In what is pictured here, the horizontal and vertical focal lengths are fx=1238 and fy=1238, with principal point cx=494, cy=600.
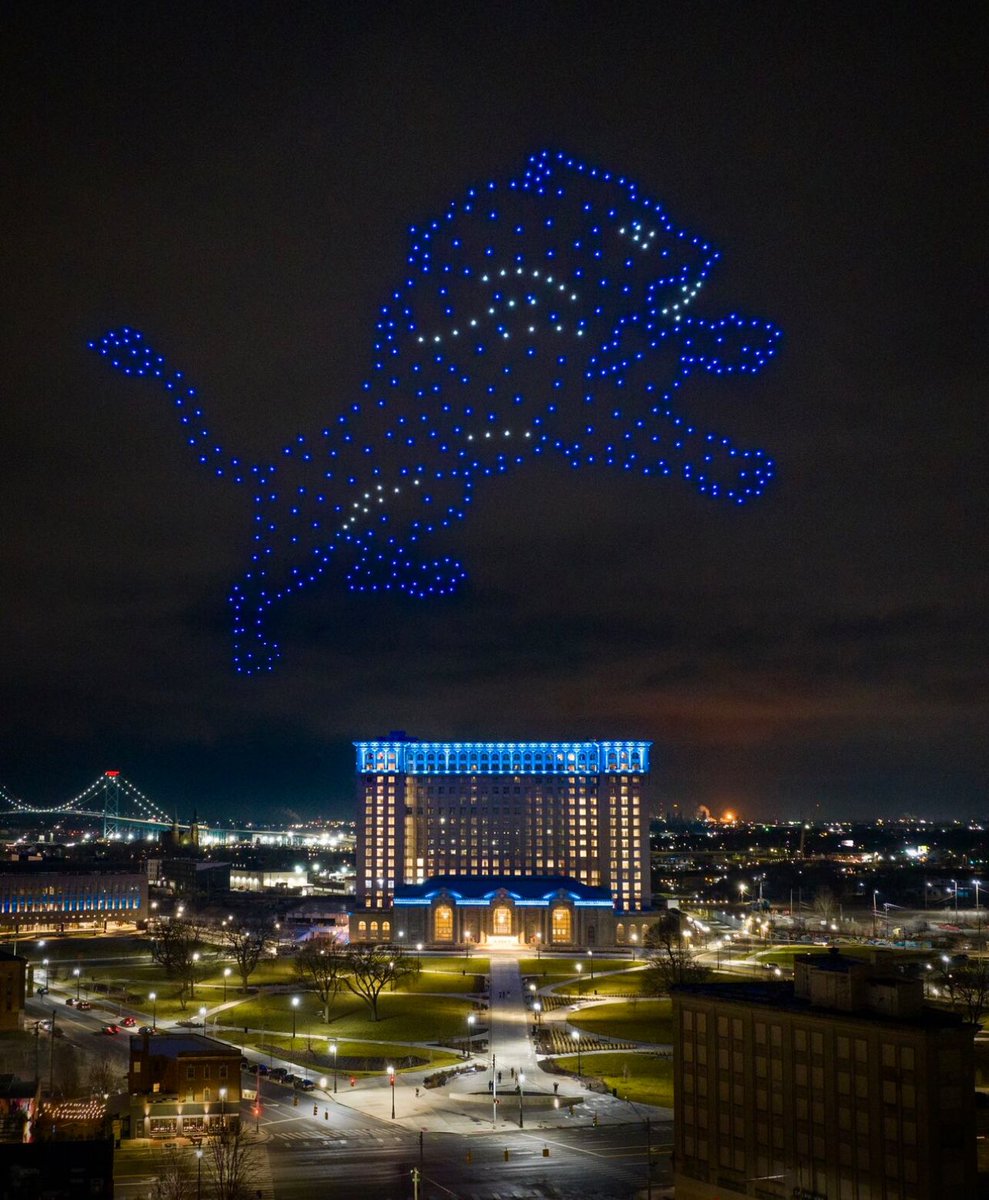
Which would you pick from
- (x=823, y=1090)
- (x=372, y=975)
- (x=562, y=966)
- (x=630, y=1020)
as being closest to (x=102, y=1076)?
(x=372, y=975)

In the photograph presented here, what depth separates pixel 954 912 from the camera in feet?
564

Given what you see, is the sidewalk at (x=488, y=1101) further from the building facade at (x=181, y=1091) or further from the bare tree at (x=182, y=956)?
the bare tree at (x=182, y=956)

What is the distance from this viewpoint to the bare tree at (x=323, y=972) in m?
90.7

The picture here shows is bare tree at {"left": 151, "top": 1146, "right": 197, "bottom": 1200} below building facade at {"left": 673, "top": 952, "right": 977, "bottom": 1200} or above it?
below

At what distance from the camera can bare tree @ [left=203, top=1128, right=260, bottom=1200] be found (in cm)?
4206

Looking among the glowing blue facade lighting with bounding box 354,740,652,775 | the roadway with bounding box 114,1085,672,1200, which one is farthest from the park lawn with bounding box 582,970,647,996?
the roadway with bounding box 114,1085,672,1200

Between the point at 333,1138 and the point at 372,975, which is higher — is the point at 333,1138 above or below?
above

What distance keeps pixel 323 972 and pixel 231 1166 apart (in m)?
51.5

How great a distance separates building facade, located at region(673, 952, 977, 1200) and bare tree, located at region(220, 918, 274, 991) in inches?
2376

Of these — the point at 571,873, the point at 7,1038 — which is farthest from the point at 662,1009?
the point at 571,873

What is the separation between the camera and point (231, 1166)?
142 ft

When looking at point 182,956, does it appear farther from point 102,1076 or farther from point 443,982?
point 102,1076

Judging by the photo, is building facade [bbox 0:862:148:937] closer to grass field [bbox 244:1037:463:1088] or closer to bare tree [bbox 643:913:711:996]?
bare tree [bbox 643:913:711:996]

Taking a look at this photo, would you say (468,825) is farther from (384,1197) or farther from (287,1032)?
(384,1197)
